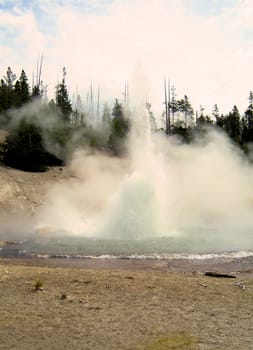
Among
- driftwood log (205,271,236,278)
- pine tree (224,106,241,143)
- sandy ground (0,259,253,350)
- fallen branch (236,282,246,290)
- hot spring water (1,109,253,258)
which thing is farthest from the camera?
pine tree (224,106,241,143)

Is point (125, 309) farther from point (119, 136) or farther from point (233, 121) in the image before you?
point (233, 121)

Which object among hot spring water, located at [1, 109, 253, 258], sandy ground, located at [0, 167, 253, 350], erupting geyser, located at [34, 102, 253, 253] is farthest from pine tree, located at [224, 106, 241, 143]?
sandy ground, located at [0, 167, 253, 350]

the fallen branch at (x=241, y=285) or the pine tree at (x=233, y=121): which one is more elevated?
the pine tree at (x=233, y=121)

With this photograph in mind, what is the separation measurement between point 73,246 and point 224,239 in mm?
7223

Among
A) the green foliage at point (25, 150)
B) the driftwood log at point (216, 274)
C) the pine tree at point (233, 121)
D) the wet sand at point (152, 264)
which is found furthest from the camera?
the pine tree at point (233, 121)

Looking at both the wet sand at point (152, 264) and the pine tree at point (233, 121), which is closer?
the wet sand at point (152, 264)

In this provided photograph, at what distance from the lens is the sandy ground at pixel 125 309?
6.96 meters

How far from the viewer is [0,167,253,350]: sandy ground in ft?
22.9

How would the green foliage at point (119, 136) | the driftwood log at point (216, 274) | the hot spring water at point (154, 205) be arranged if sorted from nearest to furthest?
the driftwood log at point (216, 274), the hot spring water at point (154, 205), the green foliage at point (119, 136)

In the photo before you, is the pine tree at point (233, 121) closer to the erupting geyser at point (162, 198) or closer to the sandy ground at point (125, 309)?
the erupting geyser at point (162, 198)

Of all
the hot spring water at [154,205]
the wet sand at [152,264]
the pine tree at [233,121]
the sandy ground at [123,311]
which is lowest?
the sandy ground at [123,311]

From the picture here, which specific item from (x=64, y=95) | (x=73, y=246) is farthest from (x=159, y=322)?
(x=64, y=95)

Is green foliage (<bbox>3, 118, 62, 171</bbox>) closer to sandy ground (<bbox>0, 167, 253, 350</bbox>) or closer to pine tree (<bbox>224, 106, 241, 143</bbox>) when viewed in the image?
sandy ground (<bbox>0, 167, 253, 350</bbox>)

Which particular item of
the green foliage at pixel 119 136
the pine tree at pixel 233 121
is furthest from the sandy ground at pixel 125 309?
the pine tree at pixel 233 121
